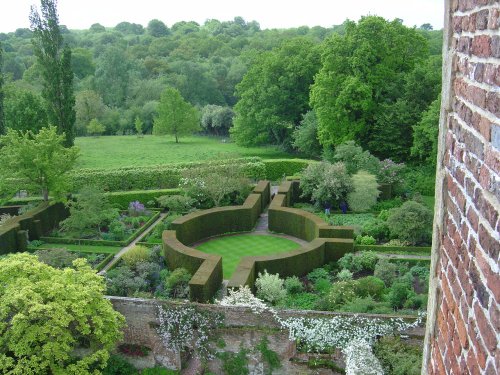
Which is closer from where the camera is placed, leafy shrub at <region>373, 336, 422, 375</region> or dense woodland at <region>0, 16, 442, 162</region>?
leafy shrub at <region>373, 336, 422, 375</region>

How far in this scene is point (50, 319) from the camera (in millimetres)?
11773

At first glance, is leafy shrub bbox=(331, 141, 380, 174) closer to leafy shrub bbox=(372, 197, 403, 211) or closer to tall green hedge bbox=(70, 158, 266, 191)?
leafy shrub bbox=(372, 197, 403, 211)

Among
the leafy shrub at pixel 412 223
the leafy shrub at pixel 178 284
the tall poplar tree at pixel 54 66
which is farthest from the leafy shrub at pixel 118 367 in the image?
the tall poplar tree at pixel 54 66

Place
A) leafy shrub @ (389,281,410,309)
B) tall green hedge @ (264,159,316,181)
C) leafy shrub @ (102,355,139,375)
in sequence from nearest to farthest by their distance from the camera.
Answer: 1. leafy shrub @ (102,355,139,375)
2. leafy shrub @ (389,281,410,309)
3. tall green hedge @ (264,159,316,181)

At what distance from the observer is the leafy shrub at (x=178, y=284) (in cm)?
1627

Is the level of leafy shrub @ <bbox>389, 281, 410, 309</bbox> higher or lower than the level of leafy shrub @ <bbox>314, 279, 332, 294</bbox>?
higher

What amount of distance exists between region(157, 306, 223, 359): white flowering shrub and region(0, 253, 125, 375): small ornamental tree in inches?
46.8

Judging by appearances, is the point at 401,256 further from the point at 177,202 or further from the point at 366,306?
the point at 177,202

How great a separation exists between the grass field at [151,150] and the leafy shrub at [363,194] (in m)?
15.6

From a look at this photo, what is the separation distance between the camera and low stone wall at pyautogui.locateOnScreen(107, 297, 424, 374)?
12.8 m

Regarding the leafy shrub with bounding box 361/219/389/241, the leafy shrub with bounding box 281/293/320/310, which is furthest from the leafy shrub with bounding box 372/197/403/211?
the leafy shrub with bounding box 281/293/320/310

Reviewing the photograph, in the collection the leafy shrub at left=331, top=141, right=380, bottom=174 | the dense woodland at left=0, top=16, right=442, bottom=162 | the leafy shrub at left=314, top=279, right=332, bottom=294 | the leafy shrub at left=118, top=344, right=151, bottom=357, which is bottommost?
the leafy shrub at left=118, top=344, right=151, bottom=357

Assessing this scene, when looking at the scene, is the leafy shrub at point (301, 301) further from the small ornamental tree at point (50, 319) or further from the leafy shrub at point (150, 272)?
the small ornamental tree at point (50, 319)

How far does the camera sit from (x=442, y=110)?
2.93m
